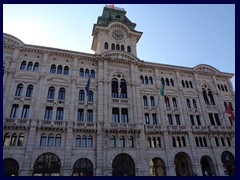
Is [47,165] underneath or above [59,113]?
underneath

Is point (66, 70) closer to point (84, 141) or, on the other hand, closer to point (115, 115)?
point (115, 115)

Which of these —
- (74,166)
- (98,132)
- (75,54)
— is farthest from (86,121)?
(75,54)

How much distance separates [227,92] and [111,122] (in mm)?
26422

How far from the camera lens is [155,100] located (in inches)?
1172

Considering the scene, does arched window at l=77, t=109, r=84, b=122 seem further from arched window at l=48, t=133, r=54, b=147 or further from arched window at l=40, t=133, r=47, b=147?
arched window at l=40, t=133, r=47, b=147

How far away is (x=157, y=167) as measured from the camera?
25562 millimetres

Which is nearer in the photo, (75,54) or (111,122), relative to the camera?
(111,122)

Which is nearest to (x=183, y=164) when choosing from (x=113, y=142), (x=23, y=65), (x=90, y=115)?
(x=113, y=142)

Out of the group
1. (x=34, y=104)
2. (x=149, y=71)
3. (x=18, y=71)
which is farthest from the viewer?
(x=149, y=71)

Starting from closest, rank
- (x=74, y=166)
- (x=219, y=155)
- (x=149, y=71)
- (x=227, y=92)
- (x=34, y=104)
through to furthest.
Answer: (x=74, y=166) → (x=34, y=104) → (x=219, y=155) → (x=149, y=71) → (x=227, y=92)

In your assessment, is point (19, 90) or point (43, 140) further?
point (19, 90)

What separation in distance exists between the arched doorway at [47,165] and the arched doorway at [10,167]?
2.08m

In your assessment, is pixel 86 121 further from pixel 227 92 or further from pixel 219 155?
pixel 227 92

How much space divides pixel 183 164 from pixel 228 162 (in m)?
7.28
